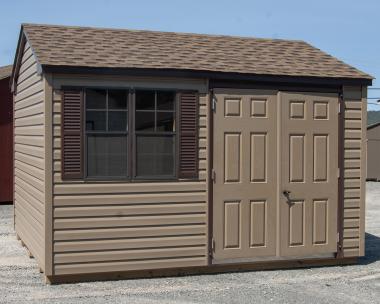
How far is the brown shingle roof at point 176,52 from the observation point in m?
8.15

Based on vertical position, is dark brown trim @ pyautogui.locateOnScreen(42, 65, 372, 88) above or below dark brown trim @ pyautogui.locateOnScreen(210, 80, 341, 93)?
above

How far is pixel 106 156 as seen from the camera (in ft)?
26.3

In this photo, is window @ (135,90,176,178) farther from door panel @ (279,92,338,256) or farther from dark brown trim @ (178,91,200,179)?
door panel @ (279,92,338,256)

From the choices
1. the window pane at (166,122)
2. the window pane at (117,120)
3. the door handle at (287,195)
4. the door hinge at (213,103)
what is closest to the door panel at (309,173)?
the door handle at (287,195)

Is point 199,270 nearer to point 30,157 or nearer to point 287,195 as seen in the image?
point 287,195

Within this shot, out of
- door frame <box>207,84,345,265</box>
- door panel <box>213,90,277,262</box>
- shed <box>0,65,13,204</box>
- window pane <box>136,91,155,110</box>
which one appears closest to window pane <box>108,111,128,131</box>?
window pane <box>136,91,155,110</box>

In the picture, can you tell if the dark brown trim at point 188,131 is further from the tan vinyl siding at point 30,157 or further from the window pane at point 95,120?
the tan vinyl siding at point 30,157

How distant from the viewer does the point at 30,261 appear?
30.6 feet

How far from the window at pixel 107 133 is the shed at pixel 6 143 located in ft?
31.2

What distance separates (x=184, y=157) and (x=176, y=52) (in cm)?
162

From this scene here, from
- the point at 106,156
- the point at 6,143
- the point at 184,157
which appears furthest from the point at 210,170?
the point at 6,143

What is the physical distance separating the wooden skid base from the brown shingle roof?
2.65 metres

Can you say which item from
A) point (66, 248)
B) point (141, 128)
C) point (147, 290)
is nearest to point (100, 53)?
point (141, 128)

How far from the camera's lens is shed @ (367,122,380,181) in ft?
101
